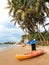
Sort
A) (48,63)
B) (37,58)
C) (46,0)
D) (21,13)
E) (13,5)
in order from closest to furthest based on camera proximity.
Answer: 1. (48,63)
2. (37,58)
3. (46,0)
4. (21,13)
5. (13,5)

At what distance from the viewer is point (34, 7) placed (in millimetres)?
37688

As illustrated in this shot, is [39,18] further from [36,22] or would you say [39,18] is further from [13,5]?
[13,5]

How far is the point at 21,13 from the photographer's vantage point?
40.8 m

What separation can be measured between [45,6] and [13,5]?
10.8 metres

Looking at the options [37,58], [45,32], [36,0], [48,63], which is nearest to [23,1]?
[36,0]

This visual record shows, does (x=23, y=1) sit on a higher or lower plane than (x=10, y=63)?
higher

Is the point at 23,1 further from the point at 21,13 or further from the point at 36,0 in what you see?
the point at 36,0

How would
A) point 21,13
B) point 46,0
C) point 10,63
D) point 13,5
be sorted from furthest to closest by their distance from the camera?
1. point 13,5
2. point 21,13
3. point 46,0
4. point 10,63

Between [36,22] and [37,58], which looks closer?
[37,58]

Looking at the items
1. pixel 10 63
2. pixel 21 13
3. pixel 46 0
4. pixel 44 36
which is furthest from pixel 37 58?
pixel 44 36

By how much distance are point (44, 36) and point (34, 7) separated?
33.2ft

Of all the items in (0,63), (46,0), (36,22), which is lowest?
(0,63)

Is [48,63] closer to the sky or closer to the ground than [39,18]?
closer to the ground

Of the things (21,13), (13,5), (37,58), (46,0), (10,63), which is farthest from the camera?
(13,5)
